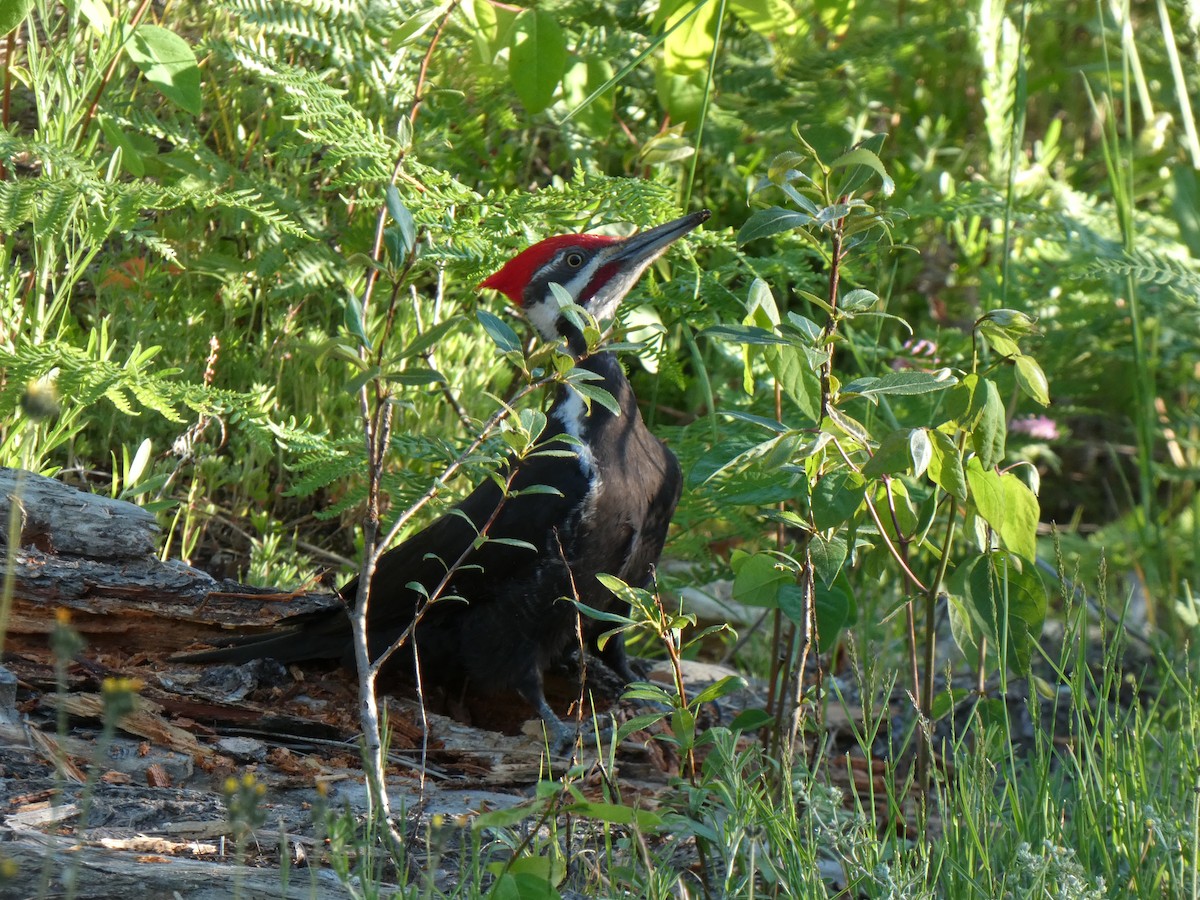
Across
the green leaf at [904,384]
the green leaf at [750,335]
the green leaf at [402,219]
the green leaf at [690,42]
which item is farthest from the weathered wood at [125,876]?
the green leaf at [690,42]

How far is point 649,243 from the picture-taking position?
352 cm

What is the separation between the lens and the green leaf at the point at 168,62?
3.36m

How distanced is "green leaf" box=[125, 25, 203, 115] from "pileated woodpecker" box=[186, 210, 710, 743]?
0.97 metres

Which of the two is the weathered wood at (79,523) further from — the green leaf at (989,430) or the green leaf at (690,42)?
the green leaf at (690,42)

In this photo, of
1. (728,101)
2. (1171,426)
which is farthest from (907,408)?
(1171,426)

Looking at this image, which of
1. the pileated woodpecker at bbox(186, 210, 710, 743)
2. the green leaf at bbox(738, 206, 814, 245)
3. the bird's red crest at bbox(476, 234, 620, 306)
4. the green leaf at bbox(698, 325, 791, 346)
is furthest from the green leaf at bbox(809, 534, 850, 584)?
the bird's red crest at bbox(476, 234, 620, 306)

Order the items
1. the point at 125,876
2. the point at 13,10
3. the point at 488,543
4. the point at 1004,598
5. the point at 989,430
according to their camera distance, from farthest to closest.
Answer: the point at 488,543, the point at 13,10, the point at 1004,598, the point at 989,430, the point at 125,876

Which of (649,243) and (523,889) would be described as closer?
(523,889)

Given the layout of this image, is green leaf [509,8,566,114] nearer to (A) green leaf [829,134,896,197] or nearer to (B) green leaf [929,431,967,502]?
(A) green leaf [829,134,896,197]

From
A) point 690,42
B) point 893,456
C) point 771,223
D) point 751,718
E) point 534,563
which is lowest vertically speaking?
point 751,718

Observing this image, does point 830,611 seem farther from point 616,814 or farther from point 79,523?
point 79,523

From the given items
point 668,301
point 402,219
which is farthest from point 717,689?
point 668,301

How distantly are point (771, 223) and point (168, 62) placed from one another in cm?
195

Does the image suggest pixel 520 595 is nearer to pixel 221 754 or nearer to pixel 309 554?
pixel 221 754
